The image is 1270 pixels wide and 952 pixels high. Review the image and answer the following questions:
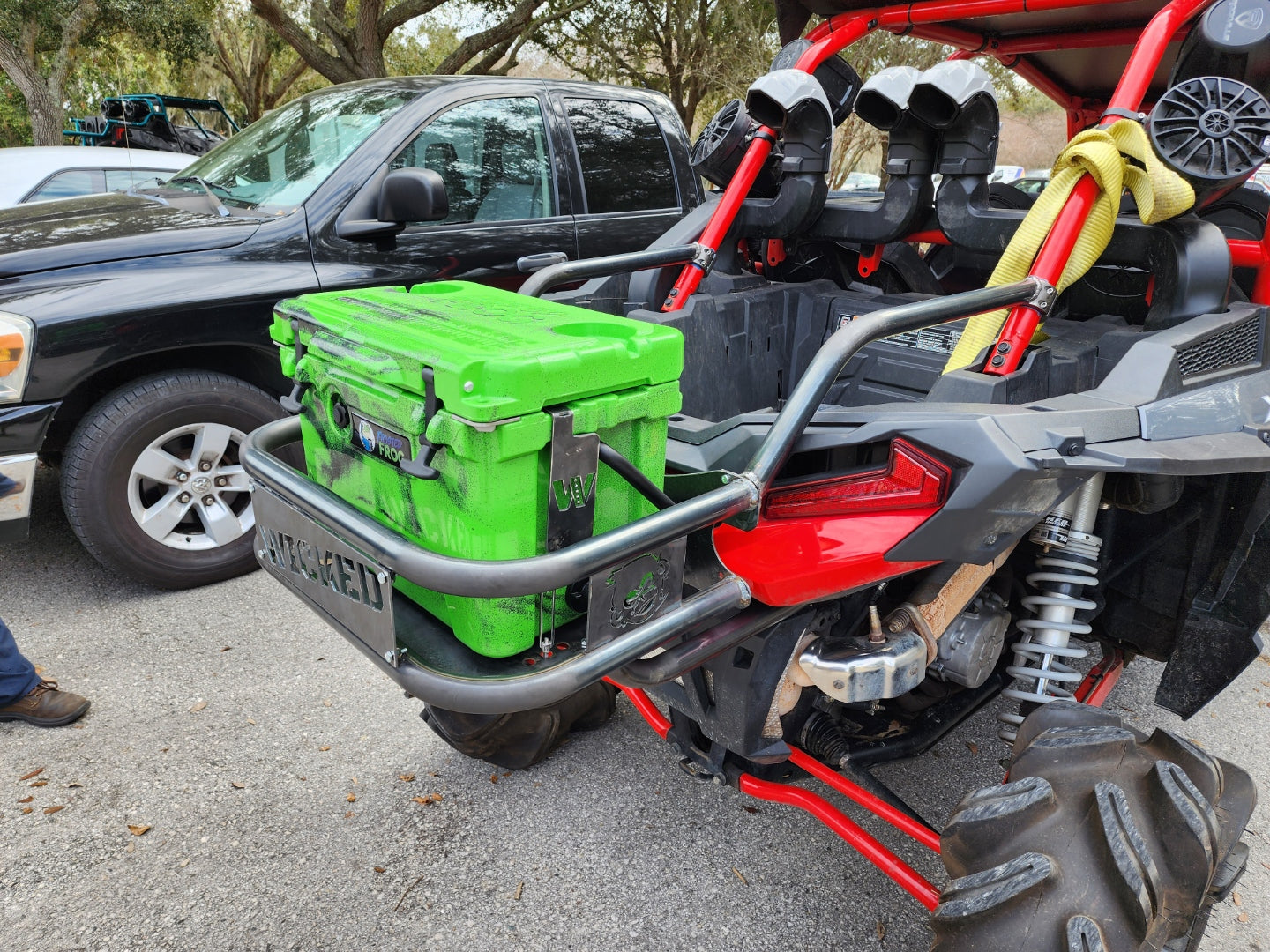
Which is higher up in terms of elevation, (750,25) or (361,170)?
(750,25)

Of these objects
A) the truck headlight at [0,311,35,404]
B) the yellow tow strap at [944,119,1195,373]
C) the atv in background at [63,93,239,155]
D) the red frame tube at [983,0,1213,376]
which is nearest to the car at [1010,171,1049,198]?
the red frame tube at [983,0,1213,376]

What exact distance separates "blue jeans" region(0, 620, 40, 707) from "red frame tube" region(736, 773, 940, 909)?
7.93 feet

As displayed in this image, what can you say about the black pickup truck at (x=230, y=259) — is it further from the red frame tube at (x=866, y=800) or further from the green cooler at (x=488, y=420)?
the red frame tube at (x=866, y=800)

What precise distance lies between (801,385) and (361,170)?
9.97ft

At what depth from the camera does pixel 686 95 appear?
19.6 metres

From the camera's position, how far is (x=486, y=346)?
152 centimetres

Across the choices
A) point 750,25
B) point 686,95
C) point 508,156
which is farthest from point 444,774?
point 686,95

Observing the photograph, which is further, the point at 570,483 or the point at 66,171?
the point at 66,171

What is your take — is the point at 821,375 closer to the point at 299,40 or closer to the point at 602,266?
the point at 602,266

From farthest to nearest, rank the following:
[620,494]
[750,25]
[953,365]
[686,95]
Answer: [686,95] < [750,25] < [953,365] < [620,494]

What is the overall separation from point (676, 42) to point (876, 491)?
18956 mm

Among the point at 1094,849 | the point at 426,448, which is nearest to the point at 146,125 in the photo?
the point at 426,448

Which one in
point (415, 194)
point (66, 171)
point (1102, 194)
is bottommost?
point (66, 171)

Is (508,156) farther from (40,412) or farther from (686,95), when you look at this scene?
(686,95)
